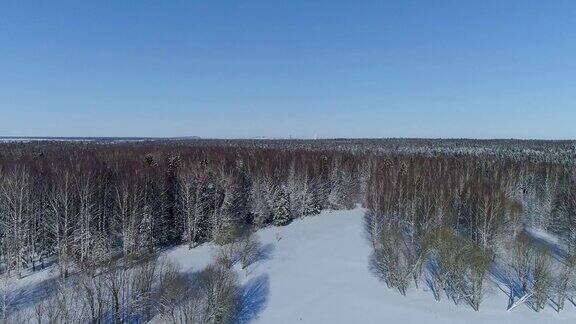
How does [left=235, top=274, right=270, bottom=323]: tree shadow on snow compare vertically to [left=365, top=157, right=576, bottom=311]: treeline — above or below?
below

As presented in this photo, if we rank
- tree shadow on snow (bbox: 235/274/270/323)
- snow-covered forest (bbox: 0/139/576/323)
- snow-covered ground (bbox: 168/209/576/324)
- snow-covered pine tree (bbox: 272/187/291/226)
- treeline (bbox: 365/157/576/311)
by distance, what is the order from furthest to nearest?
1. snow-covered pine tree (bbox: 272/187/291/226)
2. treeline (bbox: 365/157/576/311)
3. snow-covered ground (bbox: 168/209/576/324)
4. tree shadow on snow (bbox: 235/274/270/323)
5. snow-covered forest (bbox: 0/139/576/323)

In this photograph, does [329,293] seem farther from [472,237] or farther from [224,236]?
[472,237]

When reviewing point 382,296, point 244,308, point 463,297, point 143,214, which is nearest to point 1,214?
point 143,214

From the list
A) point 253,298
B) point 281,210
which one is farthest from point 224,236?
point 281,210

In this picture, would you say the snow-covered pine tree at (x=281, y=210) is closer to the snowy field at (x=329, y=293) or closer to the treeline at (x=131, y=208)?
the treeline at (x=131, y=208)

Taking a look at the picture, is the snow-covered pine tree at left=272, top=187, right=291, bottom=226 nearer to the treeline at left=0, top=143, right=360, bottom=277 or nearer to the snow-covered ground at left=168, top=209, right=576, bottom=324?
the treeline at left=0, top=143, right=360, bottom=277

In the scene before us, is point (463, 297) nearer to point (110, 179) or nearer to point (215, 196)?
point (215, 196)

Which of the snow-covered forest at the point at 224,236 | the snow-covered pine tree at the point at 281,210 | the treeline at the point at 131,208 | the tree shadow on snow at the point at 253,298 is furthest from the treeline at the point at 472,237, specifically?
the treeline at the point at 131,208

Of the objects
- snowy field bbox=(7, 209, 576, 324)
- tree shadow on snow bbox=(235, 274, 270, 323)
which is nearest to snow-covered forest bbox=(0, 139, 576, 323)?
snowy field bbox=(7, 209, 576, 324)
